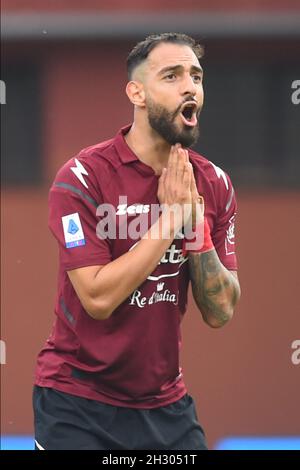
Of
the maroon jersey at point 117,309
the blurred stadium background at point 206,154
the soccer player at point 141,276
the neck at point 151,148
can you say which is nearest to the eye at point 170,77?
the soccer player at point 141,276

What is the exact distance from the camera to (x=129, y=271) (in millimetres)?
4055

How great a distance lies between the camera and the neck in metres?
4.40

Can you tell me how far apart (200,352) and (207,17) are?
3156 millimetres

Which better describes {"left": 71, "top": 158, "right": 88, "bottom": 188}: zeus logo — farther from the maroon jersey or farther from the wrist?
the wrist

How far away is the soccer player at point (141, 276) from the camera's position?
13.7 feet

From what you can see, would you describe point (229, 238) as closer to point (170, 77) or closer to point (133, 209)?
point (133, 209)

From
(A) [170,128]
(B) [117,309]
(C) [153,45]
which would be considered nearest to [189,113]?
(A) [170,128]

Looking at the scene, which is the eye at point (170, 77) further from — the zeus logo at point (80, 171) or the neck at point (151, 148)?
the zeus logo at point (80, 171)

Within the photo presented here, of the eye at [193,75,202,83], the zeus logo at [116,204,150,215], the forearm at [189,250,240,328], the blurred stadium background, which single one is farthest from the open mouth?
the blurred stadium background

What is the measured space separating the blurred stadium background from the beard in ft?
18.8

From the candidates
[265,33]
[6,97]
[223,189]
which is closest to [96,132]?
[6,97]

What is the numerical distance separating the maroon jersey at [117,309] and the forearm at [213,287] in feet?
0.28

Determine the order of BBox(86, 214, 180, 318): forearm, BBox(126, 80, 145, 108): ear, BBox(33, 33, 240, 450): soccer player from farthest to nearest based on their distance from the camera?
BBox(126, 80, 145, 108): ear < BBox(33, 33, 240, 450): soccer player < BBox(86, 214, 180, 318): forearm
